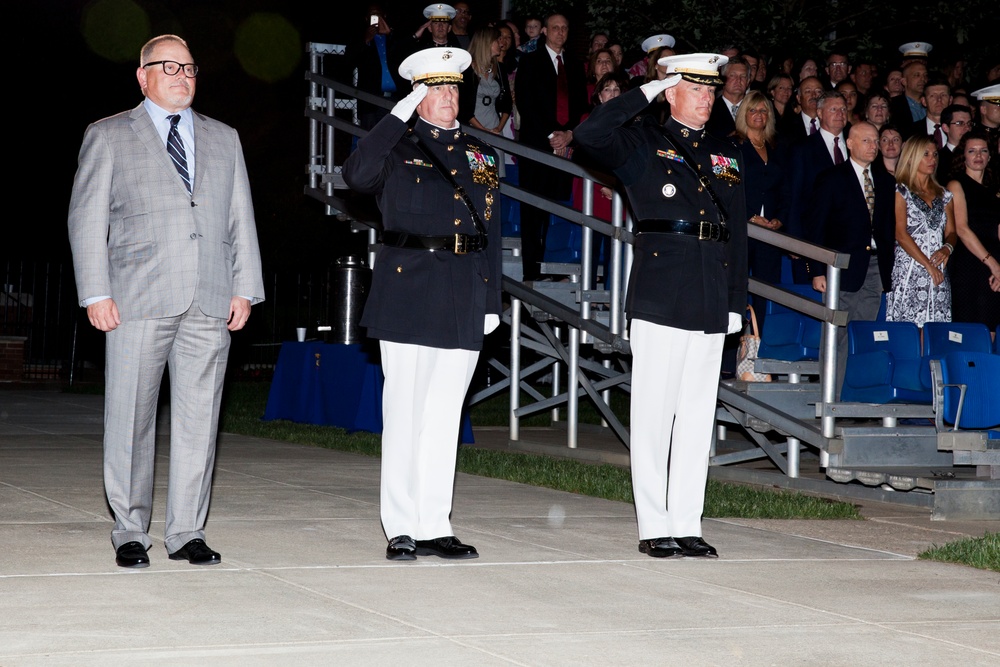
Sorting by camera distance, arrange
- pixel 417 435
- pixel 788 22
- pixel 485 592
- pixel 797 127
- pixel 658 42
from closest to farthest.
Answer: pixel 485 592 < pixel 417 435 < pixel 797 127 < pixel 658 42 < pixel 788 22

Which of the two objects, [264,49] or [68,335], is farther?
[264,49]

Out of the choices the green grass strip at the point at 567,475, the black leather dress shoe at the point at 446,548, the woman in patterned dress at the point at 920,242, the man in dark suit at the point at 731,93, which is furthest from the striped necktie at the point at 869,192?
the black leather dress shoe at the point at 446,548

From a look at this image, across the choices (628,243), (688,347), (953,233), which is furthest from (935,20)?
(688,347)

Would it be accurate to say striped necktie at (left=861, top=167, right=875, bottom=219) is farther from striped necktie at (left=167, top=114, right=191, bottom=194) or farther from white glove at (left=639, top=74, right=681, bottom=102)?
striped necktie at (left=167, top=114, right=191, bottom=194)

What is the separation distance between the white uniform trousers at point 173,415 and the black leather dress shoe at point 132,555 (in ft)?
0.13

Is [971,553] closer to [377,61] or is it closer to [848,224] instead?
[848,224]

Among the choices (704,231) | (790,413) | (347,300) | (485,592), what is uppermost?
(704,231)

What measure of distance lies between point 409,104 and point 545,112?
19.5ft

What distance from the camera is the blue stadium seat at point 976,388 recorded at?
8125 millimetres

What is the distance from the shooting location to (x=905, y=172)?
9.80m

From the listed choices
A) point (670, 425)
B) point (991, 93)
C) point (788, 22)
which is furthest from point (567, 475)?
point (788, 22)

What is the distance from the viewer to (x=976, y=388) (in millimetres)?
8164

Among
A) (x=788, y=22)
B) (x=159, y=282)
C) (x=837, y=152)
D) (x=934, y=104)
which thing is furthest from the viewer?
(x=788, y=22)

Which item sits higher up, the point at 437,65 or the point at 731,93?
the point at 731,93
